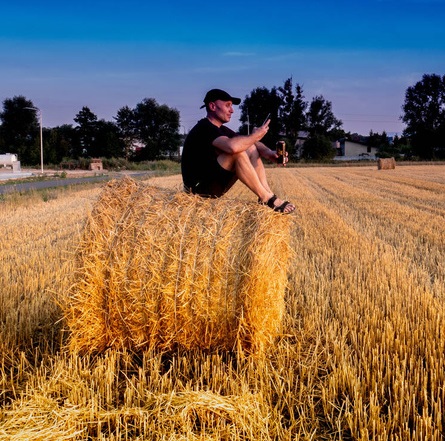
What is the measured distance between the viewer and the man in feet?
19.5

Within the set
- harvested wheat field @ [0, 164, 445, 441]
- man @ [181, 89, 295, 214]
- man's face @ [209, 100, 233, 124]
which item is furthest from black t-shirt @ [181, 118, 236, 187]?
harvested wheat field @ [0, 164, 445, 441]

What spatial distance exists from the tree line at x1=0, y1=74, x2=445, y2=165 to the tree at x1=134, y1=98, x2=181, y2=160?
0.57 ft

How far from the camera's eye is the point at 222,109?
653 cm

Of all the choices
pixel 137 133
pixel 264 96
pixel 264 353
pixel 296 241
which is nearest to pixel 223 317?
pixel 264 353

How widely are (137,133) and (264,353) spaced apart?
101461 mm

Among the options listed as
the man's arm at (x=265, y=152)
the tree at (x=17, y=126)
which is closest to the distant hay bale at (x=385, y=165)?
the man's arm at (x=265, y=152)

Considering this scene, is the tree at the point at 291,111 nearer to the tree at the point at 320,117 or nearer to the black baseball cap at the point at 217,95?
the tree at the point at 320,117

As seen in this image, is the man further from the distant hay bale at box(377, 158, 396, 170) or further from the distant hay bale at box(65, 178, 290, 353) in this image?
the distant hay bale at box(377, 158, 396, 170)

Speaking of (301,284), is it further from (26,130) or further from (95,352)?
(26,130)

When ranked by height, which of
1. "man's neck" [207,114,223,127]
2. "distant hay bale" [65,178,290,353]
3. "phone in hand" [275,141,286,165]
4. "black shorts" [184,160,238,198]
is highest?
"man's neck" [207,114,223,127]

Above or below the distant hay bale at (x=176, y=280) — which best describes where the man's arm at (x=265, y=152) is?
above

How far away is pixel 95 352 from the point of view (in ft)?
14.9

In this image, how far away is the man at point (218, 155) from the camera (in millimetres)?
5957

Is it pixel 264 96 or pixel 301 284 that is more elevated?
pixel 264 96
